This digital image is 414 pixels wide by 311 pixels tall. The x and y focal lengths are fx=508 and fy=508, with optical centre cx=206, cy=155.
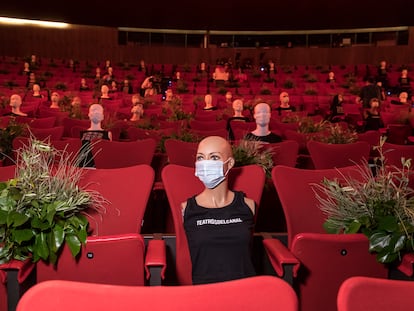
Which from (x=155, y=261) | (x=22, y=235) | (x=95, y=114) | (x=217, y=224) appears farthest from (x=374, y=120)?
(x=22, y=235)

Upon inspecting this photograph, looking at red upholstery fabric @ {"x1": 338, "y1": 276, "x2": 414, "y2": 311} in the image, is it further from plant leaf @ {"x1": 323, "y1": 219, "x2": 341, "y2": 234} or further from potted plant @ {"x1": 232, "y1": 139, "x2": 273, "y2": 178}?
potted plant @ {"x1": 232, "y1": 139, "x2": 273, "y2": 178}

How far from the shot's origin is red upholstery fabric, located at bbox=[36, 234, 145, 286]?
195 cm

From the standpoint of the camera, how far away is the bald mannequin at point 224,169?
226 cm

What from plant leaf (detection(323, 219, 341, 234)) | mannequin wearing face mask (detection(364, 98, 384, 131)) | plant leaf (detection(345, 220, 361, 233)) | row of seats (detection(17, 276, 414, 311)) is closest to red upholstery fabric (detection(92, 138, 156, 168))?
plant leaf (detection(323, 219, 341, 234))

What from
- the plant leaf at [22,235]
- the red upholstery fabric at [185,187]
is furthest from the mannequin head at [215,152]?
the plant leaf at [22,235]

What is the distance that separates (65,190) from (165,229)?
61.3 inches

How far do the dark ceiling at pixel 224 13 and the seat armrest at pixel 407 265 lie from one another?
15741 mm

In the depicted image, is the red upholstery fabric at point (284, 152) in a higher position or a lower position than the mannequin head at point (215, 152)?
lower

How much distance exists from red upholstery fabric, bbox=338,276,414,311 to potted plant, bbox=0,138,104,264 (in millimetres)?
1169

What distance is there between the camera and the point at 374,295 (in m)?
1.08

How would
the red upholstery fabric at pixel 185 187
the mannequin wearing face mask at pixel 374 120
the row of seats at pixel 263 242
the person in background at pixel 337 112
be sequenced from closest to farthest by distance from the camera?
1. the row of seats at pixel 263 242
2. the red upholstery fabric at pixel 185 187
3. the mannequin wearing face mask at pixel 374 120
4. the person in background at pixel 337 112

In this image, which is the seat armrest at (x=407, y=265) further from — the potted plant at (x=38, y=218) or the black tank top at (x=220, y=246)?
the potted plant at (x=38, y=218)

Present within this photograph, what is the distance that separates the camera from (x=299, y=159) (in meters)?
4.47

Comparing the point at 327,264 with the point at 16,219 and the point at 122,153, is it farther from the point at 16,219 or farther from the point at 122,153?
the point at 122,153
